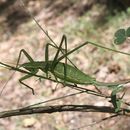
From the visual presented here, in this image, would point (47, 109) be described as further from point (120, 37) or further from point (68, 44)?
point (68, 44)

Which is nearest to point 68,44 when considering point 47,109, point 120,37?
point 120,37

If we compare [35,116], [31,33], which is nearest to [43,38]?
[31,33]

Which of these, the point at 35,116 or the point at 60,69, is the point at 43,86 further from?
the point at 60,69

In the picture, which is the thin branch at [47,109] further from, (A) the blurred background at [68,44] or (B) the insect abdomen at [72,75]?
(A) the blurred background at [68,44]

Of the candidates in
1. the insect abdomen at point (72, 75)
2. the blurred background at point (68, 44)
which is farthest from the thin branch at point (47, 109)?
the blurred background at point (68, 44)

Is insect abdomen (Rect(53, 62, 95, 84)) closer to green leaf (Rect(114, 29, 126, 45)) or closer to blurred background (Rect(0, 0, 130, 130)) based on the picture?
green leaf (Rect(114, 29, 126, 45))

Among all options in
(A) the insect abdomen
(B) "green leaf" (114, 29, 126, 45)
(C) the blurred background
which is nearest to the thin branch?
(A) the insect abdomen

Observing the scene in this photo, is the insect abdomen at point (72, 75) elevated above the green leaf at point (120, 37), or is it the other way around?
the green leaf at point (120, 37)

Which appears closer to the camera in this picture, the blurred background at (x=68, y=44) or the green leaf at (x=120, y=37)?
the green leaf at (x=120, y=37)
